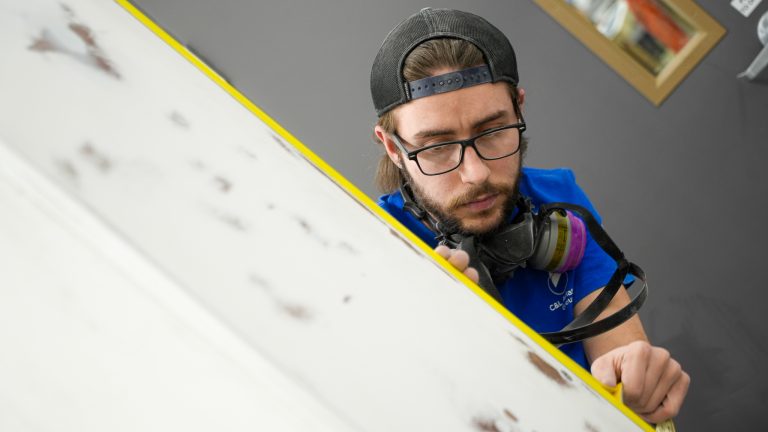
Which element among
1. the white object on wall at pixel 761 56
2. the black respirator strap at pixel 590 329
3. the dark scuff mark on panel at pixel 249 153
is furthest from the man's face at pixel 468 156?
the white object on wall at pixel 761 56

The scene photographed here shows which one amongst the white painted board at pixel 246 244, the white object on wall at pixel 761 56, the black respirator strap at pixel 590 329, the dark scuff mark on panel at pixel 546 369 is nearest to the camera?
the white painted board at pixel 246 244

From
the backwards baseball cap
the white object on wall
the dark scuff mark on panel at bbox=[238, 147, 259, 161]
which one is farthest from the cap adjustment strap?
the white object on wall

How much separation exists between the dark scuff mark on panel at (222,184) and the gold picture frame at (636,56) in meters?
1.74

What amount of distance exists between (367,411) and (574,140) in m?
1.75

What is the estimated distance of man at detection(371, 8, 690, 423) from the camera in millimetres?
888

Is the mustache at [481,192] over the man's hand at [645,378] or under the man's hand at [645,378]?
over

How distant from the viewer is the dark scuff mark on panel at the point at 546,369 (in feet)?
1.01

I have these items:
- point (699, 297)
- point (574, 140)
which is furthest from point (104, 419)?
point (699, 297)

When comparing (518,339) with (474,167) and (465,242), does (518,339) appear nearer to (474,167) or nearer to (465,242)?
(465,242)

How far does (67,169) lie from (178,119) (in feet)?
0.23

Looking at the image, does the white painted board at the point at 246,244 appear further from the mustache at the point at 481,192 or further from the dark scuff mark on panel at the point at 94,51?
the mustache at the point at 481,192

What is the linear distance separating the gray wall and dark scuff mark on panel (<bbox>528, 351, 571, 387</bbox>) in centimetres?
155

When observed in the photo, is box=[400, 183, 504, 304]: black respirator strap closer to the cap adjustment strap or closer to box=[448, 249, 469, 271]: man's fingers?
box=[448, 249, 469, 271]: man's fingers

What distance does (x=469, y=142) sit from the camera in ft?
2.84
